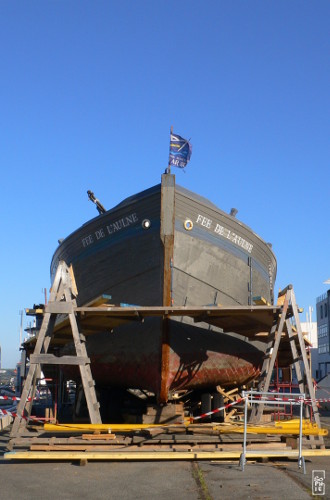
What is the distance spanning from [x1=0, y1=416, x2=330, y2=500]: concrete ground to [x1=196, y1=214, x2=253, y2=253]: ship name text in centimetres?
601

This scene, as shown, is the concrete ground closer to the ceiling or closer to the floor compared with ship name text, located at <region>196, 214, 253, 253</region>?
closer to the floor

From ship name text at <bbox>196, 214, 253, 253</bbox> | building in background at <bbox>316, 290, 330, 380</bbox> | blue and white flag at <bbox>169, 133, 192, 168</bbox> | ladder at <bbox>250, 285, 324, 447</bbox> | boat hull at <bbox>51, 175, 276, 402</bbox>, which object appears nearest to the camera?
ladder at <bbox>250, 285, 324, 447</bbox>

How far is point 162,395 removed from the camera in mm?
11859

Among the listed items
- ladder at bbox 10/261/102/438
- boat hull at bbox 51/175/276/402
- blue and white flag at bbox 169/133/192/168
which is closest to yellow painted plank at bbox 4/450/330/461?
ladder at bbox 10/261/102/438

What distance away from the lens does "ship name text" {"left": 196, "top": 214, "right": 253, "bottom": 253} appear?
13203 mm

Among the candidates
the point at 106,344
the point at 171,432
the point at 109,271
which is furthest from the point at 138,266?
the point at 171,432

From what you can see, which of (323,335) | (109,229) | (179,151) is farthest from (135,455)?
(323,335)

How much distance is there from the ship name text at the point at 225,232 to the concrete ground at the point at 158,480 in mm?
6015

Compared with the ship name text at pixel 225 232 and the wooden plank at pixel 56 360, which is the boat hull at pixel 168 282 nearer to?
the ship name text at pixel 225 232

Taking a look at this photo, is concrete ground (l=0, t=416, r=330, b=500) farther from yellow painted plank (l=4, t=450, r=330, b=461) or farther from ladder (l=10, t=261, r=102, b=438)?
ladder (l=10, t=261, r=102, b=438)

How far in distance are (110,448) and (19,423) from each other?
Result: 213 cm

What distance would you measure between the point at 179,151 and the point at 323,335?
43.9 meters

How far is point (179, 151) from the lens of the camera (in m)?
13.2

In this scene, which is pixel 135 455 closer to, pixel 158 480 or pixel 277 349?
pixel 158 480
